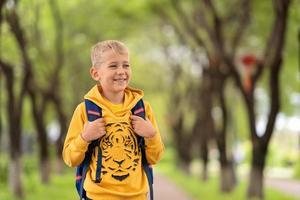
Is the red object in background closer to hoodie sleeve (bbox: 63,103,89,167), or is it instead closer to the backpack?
the backpack

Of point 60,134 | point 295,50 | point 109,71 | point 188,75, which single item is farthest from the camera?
point 188,75

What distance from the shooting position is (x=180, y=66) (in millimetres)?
30203

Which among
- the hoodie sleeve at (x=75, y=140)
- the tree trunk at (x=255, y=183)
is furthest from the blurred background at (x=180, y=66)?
the hoodie sleeve at (x=75, y=140)

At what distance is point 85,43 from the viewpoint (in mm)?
24891

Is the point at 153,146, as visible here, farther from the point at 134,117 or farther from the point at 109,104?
the point at 109,104

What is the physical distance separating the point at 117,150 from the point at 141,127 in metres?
0.17

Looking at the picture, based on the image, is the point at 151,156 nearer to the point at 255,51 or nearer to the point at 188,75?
the point at 255,51

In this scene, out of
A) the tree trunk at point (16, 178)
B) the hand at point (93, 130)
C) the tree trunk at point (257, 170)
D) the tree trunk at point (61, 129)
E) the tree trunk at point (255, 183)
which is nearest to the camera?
the hand at point (93, 130)

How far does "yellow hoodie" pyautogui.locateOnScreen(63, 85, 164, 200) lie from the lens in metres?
3.63

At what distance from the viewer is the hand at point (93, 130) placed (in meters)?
3.52

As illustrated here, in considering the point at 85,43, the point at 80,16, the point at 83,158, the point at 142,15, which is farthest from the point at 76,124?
the point at 85,43

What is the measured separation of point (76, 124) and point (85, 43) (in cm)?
2137

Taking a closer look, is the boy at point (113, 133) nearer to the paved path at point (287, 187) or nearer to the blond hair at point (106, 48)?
the blond hair at point (106, 48)

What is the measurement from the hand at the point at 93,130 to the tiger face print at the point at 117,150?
2.8 inches
